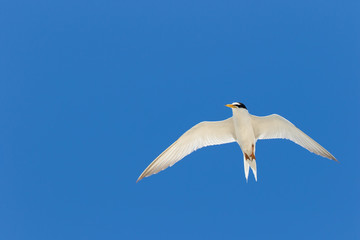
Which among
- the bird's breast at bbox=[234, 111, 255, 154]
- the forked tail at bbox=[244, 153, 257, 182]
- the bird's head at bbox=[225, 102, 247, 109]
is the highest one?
the bird's head at bbox=[225, 102, 247, 109]

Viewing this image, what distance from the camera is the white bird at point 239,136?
431 inches

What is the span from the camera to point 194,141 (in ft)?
37.4

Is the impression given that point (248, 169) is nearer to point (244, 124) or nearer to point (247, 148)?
point (247, 148)

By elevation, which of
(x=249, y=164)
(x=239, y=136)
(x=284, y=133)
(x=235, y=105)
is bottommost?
(x=249, y=164)

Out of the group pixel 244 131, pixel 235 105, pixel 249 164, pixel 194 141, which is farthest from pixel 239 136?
pixel 194 141

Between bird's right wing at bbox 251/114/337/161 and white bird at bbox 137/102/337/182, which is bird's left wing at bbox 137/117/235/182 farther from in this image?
bird's right wing at bbox 251/114/337/161

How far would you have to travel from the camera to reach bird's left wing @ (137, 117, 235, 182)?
11.0 m

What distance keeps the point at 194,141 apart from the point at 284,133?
2.42m

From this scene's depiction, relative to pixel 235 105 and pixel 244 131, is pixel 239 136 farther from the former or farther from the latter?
pixel 235 105

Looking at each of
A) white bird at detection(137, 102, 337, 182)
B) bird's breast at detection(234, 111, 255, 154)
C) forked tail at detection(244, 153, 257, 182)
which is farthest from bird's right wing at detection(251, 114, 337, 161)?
forked tail at detection(244, 153, 257, 182)

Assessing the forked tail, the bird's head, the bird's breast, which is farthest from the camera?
the forked tail

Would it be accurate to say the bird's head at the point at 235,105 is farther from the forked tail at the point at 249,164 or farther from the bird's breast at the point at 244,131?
the forked tail at the point at 249,164

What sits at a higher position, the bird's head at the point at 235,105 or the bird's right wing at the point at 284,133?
the bird's head at the point at 235,105

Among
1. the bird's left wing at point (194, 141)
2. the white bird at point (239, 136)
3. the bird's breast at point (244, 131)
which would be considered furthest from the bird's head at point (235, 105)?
the bird's left wing at point (194, 141)
